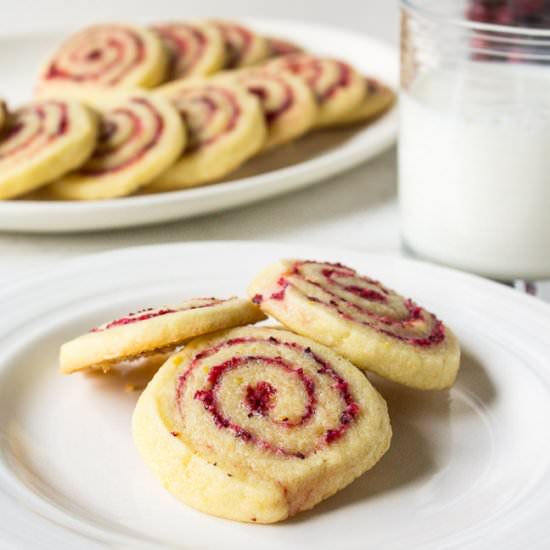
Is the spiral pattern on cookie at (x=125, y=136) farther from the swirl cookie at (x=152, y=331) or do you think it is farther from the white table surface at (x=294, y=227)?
the swirl cookie at (x=152, y=331)

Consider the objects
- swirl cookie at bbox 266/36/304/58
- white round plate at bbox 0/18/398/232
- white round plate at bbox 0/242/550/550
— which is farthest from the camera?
swirl cookie at bbox 266/36/304/58

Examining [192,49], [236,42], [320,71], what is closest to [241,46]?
[236,42]

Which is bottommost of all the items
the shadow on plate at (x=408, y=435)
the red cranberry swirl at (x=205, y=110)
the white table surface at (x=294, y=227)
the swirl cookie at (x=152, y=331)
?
the white table surface at (x=294, y=227)

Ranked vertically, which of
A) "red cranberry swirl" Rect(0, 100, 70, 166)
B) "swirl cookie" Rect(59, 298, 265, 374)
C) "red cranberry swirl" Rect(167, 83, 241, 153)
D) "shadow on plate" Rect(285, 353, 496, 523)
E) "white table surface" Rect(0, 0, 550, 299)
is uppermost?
"swirl cookie" Rect(59, 298, 265, 374)

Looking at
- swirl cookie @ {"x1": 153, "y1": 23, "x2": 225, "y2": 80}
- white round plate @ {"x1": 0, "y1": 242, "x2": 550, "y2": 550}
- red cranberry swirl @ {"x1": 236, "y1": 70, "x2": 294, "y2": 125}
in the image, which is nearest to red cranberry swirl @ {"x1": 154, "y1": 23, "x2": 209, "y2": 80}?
swirl cookie @ {"x1": 153, "y1": 23, "x2": 225, "y2": 80}

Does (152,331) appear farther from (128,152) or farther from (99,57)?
(99,57)

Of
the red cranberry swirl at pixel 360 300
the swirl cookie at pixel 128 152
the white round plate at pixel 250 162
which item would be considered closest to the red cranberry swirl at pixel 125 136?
the swirl cookie at pixel 128 152

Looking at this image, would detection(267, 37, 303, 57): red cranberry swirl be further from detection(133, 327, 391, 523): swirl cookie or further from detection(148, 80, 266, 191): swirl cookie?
detection(133, 327, 391, 523): swirl cookie
